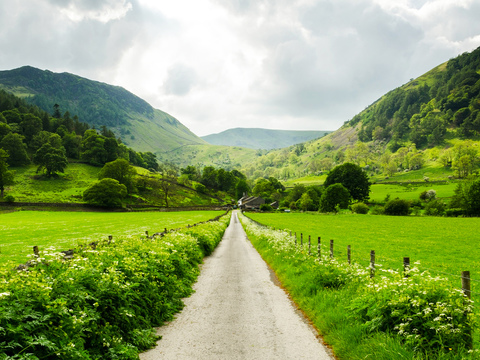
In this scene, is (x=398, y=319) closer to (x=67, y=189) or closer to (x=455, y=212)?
(x=455, y=212)

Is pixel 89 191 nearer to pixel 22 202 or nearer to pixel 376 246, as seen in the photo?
pixel 22 202

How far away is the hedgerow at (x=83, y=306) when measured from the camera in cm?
438

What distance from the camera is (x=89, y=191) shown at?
9012 centimetres

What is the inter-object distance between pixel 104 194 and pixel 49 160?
40.7 metres

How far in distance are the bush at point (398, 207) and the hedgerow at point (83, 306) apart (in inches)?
3066

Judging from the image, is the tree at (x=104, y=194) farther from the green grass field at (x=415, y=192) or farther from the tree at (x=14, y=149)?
the green grass field at (x=415, y=192)

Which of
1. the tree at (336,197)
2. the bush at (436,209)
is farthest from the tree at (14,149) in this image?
the bush at (436,209)

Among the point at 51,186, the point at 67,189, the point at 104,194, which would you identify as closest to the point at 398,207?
the point at 104,194

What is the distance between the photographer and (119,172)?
114 metres

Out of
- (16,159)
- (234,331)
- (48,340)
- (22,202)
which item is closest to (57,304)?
(48,340)

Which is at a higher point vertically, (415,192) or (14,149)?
(14,149)

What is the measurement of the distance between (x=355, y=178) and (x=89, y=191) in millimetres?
91734

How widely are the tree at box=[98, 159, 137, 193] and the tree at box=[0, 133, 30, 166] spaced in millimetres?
38081

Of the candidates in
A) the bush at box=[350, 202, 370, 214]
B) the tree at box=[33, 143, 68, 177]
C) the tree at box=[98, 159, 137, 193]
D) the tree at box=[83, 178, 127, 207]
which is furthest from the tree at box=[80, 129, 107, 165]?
the bush at box=[350, 202, 370, 214]
